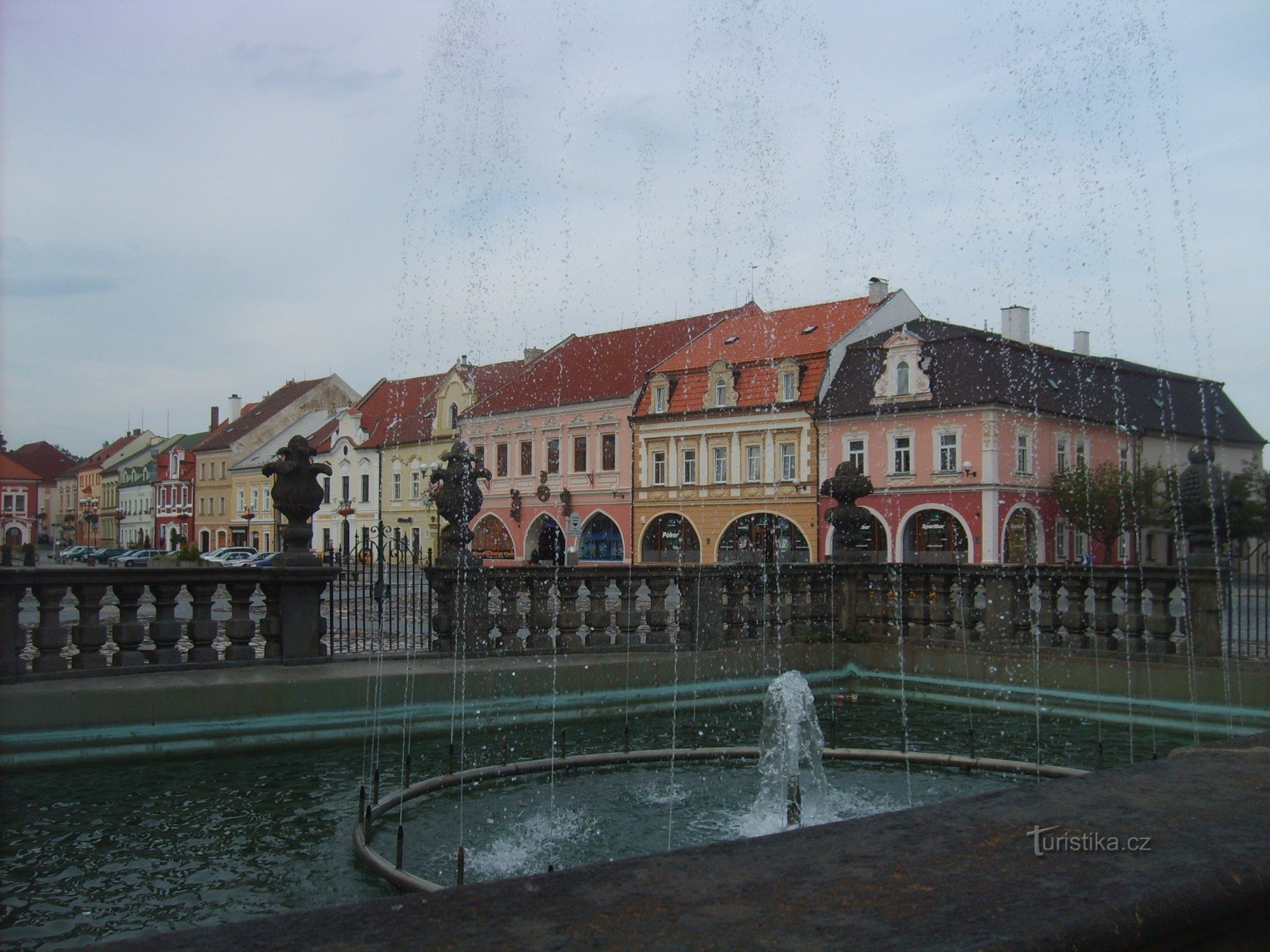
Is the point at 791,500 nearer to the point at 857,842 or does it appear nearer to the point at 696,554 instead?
the point at 696,554

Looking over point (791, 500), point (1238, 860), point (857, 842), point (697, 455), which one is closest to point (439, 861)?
point (857, 842)

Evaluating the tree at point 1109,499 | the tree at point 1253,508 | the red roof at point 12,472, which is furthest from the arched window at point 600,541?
the red roof at point 12,472

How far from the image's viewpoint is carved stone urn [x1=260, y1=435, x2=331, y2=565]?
9.37 metres

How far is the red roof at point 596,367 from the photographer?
53.6 metres

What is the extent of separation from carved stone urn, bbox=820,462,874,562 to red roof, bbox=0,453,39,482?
116 m

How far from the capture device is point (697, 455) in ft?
163

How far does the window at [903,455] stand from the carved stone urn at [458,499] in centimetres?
3539

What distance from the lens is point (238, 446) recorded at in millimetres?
81312

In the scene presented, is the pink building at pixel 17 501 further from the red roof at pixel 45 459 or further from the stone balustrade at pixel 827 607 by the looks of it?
the stone balustrade at pixel 827 607

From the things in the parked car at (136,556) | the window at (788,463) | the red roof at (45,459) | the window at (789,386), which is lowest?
the parked car at (136,556)

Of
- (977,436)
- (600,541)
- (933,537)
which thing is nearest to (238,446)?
(600,541)

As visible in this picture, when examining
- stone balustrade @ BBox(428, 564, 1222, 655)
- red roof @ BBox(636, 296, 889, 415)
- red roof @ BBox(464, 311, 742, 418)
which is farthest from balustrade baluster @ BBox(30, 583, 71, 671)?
red roof @ BBox(464, 311, 742, 418)

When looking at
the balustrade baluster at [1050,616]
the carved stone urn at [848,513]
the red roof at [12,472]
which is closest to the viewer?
the balustrade baluster at [1050,616]

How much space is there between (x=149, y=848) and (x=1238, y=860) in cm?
518
